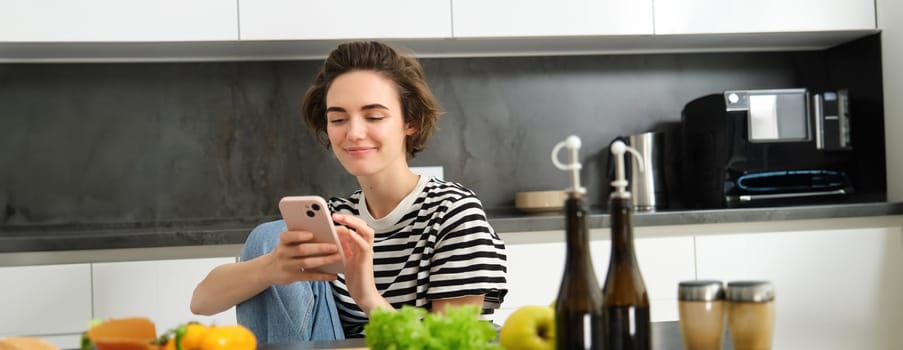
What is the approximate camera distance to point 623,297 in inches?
35.2

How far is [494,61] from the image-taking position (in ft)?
10.8

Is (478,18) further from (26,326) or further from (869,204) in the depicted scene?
(26,326)

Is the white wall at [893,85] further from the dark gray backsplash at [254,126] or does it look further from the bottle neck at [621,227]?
the bottle neck at [621,227]

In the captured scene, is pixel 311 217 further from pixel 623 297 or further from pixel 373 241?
pixel 623 297

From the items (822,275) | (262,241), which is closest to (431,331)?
(262,241)

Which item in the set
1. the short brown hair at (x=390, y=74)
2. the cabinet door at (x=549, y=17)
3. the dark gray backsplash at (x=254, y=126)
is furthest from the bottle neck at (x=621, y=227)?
the dark gray backsplash at (x=254, y=126)

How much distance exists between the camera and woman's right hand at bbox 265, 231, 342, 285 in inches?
53.1

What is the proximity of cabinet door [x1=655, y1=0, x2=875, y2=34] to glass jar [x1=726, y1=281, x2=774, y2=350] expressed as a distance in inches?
86.3

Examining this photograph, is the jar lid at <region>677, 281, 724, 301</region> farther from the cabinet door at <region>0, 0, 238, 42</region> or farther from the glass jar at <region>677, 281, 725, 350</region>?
the cabinet door at <region>0, 0, 238, 42</region>

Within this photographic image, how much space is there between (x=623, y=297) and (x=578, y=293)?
50 millimetres

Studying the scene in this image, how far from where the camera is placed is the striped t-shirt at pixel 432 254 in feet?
5.27

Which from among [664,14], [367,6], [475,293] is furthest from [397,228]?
[664,14]

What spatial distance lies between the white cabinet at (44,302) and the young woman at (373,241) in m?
0.98

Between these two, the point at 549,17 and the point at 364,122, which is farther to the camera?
the point at 549,17
